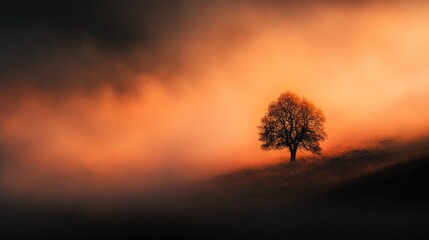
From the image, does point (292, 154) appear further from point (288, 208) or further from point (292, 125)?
point (288, 208)

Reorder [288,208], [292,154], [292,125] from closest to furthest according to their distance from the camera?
[288,208] → [292,154] → [292,125]

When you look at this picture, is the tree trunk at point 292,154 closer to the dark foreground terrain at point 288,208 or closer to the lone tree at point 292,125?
the lone tree at point 292,125

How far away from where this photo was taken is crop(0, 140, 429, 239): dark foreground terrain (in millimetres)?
36875

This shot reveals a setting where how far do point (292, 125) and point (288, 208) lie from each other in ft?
93.3

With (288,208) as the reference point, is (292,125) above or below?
above

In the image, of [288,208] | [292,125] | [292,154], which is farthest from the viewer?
[292,125]

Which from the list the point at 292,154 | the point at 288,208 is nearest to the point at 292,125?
the point at 292,154

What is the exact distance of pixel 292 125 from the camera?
72.8 m

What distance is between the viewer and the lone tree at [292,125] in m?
→ 71.4

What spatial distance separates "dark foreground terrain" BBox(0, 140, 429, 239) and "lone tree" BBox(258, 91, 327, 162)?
179 inches

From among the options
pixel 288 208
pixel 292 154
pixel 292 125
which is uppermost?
pixel 292 125

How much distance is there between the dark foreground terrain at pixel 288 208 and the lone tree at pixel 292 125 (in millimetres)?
4535

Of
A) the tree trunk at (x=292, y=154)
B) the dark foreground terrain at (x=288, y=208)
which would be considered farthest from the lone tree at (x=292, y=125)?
the dark foreground terrain at (x=288, y=208)

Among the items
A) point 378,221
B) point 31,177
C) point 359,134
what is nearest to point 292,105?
point 359,134
